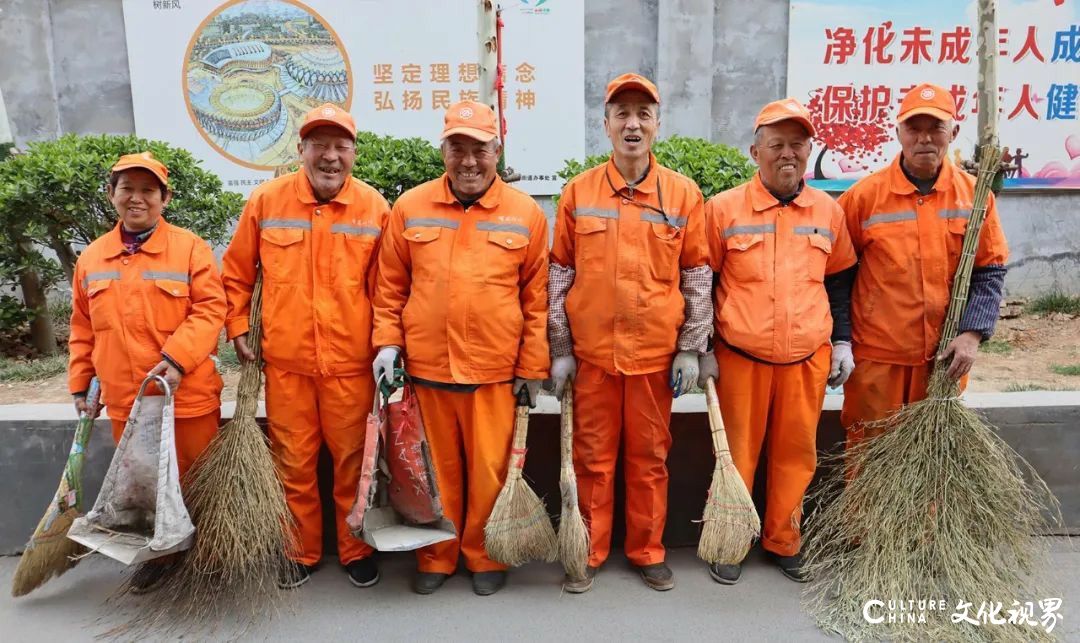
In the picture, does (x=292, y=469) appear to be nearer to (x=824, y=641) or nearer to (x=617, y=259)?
(x=617, y=259)

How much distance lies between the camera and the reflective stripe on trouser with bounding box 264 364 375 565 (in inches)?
115

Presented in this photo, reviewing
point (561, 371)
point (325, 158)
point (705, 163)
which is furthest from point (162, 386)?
point (705, 163)

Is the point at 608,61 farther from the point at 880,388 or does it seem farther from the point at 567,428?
the point at 567,428

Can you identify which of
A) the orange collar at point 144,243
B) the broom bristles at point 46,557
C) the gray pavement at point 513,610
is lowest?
the gray pavement at point 513,610

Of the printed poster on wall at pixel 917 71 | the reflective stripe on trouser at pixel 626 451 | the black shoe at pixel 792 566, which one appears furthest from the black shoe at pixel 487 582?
the printed poster on wall at pixel 917 71

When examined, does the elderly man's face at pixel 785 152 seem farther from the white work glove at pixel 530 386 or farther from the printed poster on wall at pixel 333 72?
the printed poster on wall at pixel 333 72

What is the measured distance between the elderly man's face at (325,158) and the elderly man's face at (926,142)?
7.34ft

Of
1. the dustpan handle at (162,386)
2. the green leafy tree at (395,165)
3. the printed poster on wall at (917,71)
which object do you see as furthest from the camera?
the printed poster on wall at (917,71)

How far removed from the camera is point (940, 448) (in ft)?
9.53

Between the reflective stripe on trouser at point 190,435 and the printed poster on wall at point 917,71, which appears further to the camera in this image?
the printed poster on wall at point 917,71

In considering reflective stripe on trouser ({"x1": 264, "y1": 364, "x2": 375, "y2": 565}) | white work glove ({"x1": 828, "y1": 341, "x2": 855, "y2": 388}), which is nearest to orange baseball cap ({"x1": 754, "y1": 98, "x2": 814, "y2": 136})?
white work glove ({"x1": 828, "y1": 341, "x2": 855, "y2": 388})

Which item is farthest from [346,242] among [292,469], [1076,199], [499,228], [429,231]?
[1076,199]

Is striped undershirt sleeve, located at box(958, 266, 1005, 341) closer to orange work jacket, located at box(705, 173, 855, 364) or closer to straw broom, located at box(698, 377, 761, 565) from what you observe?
orange work jacket, located at box(705, 173, 855, 364)

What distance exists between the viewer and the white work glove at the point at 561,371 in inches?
113
